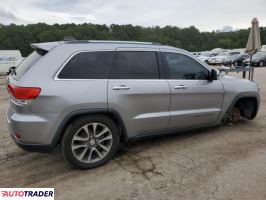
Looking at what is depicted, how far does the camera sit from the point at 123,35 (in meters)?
71.6

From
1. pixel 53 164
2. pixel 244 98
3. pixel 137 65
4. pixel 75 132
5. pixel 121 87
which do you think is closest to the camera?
pixel 75 132

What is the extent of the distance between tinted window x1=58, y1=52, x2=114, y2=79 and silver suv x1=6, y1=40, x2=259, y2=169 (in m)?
0.01

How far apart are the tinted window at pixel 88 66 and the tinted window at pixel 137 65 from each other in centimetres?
17

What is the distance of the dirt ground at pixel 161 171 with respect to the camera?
338cm

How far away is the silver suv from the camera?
3.63 m

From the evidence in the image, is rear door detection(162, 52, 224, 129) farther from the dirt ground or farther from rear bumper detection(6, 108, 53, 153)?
rear bumper detection(6, 108, 53, 153)

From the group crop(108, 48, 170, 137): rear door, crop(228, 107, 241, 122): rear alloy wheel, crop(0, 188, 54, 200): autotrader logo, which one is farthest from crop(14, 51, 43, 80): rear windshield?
crop(228, 107, 241, 122): rear alloy wheel

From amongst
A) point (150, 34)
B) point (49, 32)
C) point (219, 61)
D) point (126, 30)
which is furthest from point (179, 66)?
point (150, 34)

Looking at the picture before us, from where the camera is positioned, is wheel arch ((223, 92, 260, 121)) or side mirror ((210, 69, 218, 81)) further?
wheel arch ((223, 92, 260, 121))

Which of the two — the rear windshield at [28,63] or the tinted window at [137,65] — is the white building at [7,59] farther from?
the tinted window at [137,65]

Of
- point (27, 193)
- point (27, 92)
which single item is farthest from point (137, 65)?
point (27, 193)

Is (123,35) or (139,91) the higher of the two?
(123,35)

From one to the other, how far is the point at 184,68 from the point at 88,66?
1.73 meters

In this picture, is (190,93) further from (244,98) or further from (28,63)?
(28,63)
